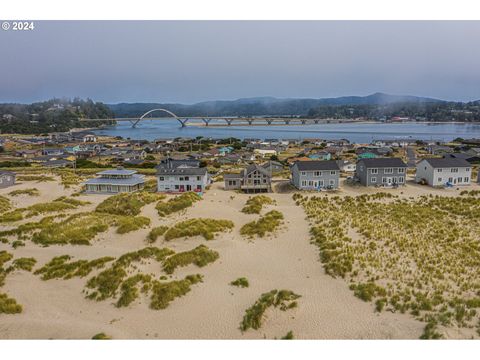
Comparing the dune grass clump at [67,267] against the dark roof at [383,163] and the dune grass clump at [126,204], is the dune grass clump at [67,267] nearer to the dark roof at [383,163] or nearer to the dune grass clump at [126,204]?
the dune grass clump at [126,204]

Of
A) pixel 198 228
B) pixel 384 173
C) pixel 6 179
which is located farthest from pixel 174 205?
pixel 6 179

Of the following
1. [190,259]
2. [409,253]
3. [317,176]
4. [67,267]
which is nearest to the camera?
[67,267]

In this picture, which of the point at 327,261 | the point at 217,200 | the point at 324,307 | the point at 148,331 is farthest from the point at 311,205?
the point at 148,331

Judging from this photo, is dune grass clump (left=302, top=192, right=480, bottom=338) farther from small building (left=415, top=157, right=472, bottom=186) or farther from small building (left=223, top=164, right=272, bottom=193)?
small building (left=415, top=157, right=472, bottom=186)

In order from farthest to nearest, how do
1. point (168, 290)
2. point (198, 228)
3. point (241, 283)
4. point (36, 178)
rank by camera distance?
1. point (36, 178)
2. point (198, 228)
3. point (241, 283)
4. point (168, 290)

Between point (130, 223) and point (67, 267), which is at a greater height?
point (130, 223)

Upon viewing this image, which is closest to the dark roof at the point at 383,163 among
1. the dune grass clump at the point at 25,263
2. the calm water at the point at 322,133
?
A: the dune grass clump at the point at 25,263

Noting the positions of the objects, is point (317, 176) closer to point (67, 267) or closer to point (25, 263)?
point (67, 267)

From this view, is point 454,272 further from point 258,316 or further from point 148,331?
point 148,331
